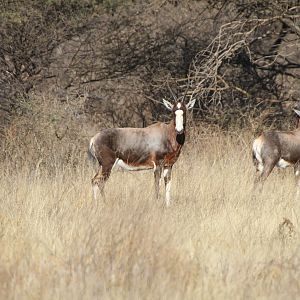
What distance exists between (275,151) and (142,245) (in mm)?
6823

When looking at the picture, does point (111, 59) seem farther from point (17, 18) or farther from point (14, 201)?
point (14, 201)

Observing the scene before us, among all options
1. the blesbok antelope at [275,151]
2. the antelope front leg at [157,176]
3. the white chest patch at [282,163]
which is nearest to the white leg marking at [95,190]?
the antelope front leg at [157,176]

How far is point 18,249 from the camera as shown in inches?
286

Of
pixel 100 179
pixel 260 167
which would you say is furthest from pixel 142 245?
pixel 260 167

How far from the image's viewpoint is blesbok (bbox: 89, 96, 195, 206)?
40.7 ft

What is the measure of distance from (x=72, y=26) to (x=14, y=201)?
417 inches

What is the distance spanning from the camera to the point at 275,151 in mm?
13195

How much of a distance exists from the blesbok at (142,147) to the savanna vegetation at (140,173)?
32cm

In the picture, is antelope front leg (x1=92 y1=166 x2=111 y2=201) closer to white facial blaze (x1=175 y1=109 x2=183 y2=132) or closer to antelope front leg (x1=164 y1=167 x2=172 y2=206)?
antelope front leg (x1=164 y1=167 x2=172 y2=206)

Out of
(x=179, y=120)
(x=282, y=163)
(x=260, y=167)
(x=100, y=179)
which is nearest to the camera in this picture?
(x=100, y=179)

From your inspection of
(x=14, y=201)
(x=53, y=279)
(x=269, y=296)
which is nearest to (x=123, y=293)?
(x=53, y=279)

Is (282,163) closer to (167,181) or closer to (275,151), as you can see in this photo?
(275,151)

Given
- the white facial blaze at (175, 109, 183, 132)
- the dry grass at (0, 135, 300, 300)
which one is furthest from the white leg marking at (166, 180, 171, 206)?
the white facial blaze at (175, 109, 183, 132)

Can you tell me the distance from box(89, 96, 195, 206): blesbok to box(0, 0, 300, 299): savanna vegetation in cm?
32
